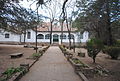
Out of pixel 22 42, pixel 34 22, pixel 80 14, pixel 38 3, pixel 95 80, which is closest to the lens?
pixel 95 80

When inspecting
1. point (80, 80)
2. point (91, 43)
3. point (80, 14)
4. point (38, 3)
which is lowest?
point (80, 80)

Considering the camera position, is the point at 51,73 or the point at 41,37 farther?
the point at 41,37

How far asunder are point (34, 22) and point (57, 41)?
31008 mm

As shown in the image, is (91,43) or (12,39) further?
(12,39)

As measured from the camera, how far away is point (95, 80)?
23.0 ft

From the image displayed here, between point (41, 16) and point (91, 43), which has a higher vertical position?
point (41, 16)

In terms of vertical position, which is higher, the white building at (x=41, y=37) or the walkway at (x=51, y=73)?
the white building at (x=41, y=37)

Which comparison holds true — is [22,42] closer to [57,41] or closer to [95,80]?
[57,41]

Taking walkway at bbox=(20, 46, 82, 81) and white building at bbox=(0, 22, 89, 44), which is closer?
walkway at bbox=(20, 46, 82, 81)

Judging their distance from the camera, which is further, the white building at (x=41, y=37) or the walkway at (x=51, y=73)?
the white building at (x=41, y=37)

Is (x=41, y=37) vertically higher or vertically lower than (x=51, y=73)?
higher

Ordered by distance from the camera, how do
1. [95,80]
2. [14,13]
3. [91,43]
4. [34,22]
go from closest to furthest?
1. [95,80]
2. [91,43]
3. [14,13]
4. [34,22]

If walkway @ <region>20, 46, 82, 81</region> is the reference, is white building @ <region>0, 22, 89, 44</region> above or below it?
above

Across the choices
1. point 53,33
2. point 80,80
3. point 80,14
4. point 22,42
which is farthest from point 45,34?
point 80,80
